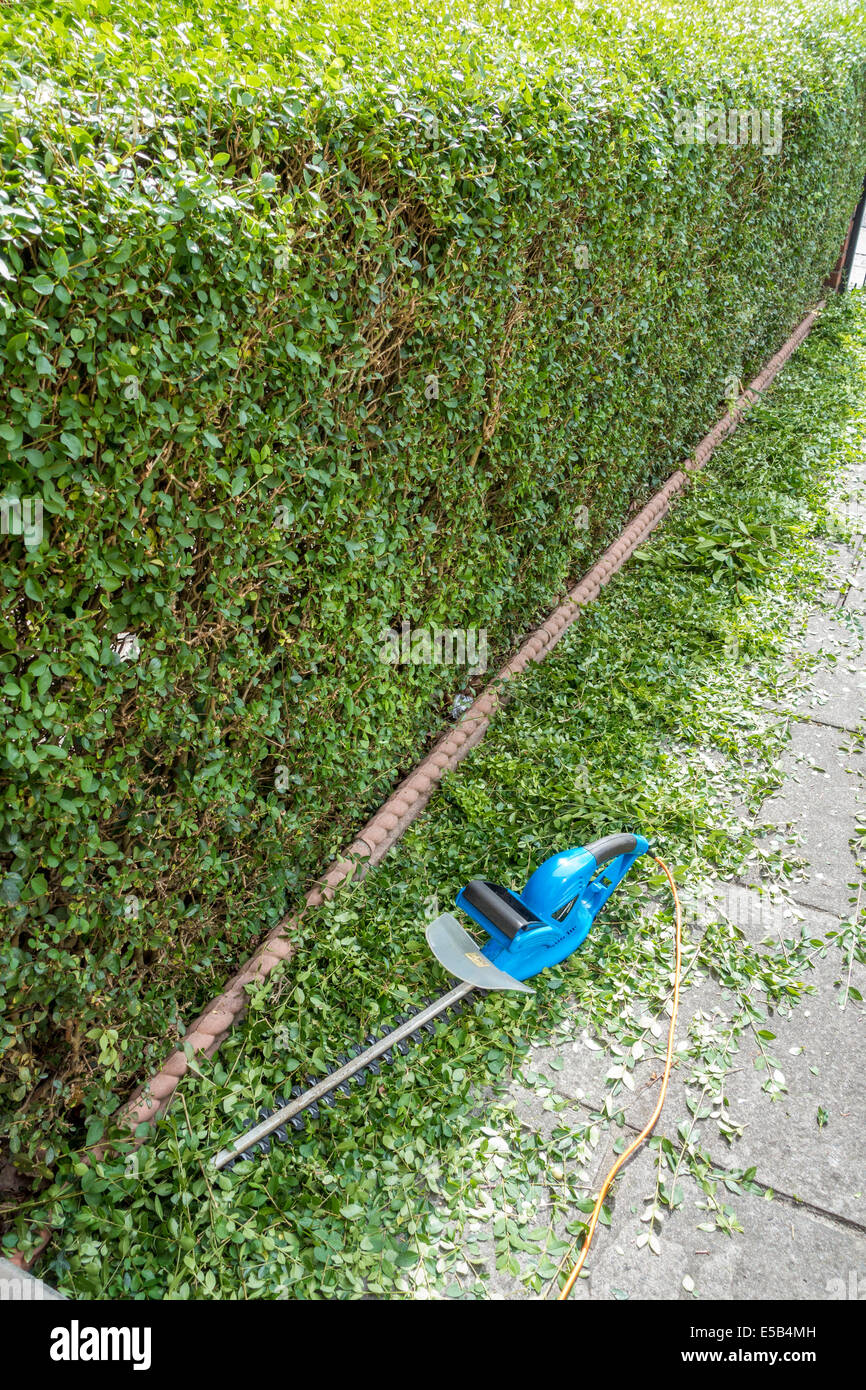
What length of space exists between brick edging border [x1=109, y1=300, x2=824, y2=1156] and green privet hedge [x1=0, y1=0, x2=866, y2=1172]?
10cm

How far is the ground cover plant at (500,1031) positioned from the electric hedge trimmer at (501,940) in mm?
81

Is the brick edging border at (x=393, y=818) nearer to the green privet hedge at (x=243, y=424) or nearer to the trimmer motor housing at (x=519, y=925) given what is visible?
the green privet hedge at (x=243, y=424)

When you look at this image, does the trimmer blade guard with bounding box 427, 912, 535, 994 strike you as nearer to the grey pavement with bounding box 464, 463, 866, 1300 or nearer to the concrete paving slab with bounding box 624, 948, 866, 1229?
the grey pavement with bounding box 464, 463, 866, 1300

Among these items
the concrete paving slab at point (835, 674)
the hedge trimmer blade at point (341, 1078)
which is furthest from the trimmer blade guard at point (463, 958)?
the concrete paving slab at point (835, 674)

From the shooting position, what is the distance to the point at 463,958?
371 centimetres

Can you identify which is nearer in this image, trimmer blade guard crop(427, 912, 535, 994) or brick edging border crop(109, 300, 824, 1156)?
brick edging border crop(109, 300, 824, 1156)

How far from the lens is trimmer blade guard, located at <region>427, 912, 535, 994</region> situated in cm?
365

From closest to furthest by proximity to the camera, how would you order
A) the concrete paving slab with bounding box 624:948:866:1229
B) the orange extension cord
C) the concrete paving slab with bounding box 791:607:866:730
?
→ the orange extension cord → the concrete paving slab with bounding box 624:948:866:1229 → the concrete paving slab with bounding box 791:607:866:730

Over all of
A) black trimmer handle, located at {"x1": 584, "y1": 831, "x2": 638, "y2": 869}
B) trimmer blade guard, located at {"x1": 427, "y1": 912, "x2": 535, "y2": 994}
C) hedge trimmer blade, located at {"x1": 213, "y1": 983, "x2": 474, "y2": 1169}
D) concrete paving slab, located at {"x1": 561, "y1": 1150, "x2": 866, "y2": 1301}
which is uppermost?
black trimmer handle, located at {"x1": 584, "y1": 831, "x2": 638, "y2": 869}

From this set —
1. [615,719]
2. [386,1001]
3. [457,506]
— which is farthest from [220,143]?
[615,719]

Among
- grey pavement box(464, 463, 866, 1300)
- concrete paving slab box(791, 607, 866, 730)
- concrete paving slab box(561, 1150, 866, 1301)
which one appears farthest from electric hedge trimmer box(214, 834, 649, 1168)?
concrete paving slab box(791, 607, 866, 730)

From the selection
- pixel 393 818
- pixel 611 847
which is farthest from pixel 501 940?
pixel 393 818

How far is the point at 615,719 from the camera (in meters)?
5.46

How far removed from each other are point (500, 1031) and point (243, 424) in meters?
2.46
